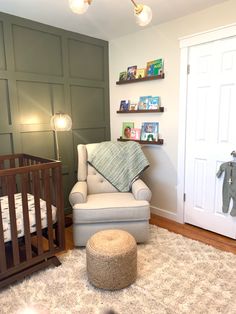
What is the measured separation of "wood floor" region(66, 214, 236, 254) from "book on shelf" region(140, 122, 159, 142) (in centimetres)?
100

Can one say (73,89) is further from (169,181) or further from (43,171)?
(169,181)

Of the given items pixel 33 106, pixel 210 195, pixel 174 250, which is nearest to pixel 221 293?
pixel 174 250

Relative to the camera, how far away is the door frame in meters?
2.28

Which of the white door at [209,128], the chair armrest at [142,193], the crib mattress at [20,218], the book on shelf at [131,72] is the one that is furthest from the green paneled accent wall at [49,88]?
the white door at [209,128]

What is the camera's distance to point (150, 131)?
9.86 feet

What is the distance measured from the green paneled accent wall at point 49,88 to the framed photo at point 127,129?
0.29 meters

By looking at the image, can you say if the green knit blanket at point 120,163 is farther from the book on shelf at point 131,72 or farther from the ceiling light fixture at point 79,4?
the ceiling light fixture at point 79,4

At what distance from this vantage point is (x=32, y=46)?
2.63 meters

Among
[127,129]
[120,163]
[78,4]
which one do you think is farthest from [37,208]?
[127,129]

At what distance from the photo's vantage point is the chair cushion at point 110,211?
2.23 meters

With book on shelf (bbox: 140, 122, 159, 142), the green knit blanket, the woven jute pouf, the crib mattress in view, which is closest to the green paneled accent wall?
the green knit blanket

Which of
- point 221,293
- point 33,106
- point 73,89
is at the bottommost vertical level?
point 221,293

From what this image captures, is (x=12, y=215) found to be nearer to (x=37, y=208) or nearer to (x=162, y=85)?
(x=37, y=208)

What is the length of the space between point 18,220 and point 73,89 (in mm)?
1781
